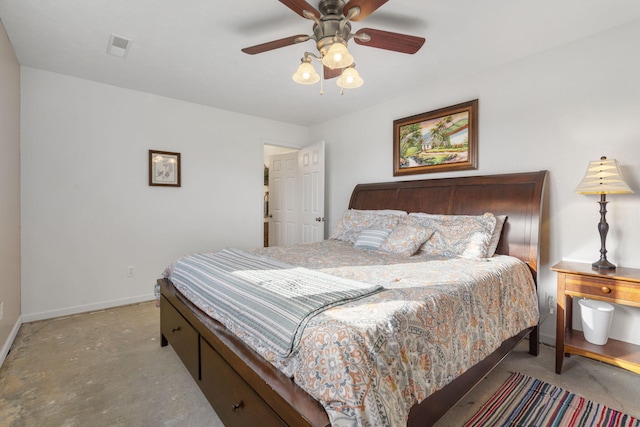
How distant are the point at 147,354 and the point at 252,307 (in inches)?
60.3

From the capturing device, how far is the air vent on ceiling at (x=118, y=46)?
2.40 m

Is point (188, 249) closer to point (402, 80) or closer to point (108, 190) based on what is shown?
point (108, 190)

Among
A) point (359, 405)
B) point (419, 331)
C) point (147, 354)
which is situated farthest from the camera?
point (147, 354)

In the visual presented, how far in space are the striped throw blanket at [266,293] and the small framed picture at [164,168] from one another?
1900 mm

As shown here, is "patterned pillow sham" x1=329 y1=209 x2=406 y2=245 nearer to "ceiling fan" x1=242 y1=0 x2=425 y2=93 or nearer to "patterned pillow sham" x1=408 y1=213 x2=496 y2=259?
"patterned pillow sham" x1=408 y1=213 x2=496 y2=259

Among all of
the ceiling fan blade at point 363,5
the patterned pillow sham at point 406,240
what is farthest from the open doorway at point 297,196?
the ceiling fan blade at point 363,5

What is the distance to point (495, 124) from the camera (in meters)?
2.87

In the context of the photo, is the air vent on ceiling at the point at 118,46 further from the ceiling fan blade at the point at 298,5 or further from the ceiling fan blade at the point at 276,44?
the ceiling fan blade at the point at 298,5

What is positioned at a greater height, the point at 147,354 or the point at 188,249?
the point at 188,249

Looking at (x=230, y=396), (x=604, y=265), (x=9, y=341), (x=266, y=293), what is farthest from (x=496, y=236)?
(x=9, y=341)

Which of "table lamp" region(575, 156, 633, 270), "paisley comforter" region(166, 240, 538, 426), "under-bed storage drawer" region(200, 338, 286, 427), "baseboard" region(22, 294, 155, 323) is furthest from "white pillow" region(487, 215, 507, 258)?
"baseboard" region(22, 294, 155, 323)

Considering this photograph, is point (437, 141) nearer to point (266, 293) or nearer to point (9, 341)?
point (266, 293)

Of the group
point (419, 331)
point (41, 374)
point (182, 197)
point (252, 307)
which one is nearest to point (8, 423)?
point (41, 374)

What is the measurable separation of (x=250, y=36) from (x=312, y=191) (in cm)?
250
